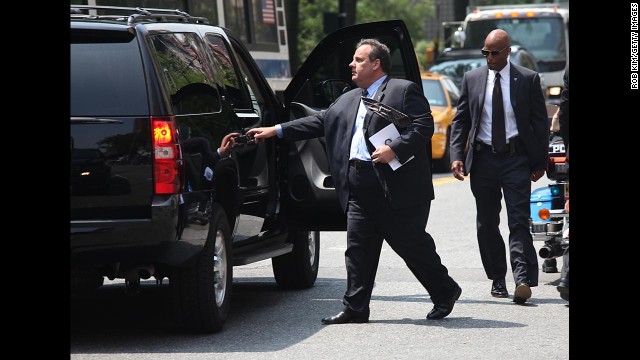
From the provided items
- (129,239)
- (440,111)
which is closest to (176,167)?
(129,239)

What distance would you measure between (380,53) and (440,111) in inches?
561

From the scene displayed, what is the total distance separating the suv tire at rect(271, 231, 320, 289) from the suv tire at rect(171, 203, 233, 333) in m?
1.93

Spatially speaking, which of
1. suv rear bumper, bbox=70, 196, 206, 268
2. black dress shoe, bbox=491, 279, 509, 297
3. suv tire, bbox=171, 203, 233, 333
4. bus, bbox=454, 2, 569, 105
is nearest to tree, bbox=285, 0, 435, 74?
bus, bbox=454, 2, 569, 105

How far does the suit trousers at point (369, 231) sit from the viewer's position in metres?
8.18

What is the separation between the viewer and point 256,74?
30.6 feet

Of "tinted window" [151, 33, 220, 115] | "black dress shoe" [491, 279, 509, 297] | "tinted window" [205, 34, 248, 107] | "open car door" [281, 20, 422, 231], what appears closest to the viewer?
"tinted window" [151, 33, 220, 115]

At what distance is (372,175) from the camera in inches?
321

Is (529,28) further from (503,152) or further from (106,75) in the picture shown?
(106,75)

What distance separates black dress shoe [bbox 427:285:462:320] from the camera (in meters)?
8.38

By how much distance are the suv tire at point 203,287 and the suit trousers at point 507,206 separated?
2.16 metres

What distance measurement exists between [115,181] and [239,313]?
6.49 feet

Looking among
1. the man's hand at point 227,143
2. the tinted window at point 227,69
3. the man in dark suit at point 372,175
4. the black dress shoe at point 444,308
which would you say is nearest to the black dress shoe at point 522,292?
the black dress shoe at point 444,308

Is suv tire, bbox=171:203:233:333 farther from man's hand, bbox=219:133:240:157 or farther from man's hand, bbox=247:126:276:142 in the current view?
man's hand, bbox=247:126:276:142
